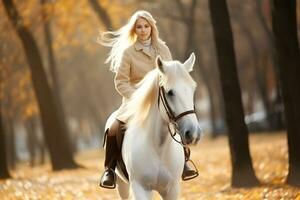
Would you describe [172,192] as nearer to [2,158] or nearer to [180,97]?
[180,97]

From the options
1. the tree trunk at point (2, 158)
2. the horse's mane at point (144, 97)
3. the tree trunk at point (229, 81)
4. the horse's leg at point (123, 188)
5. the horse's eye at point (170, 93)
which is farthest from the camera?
the tree trunk at point (2, 158)

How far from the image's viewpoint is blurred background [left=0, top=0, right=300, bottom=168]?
31.5 meters

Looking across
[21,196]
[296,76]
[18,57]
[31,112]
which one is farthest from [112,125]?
[31,112]

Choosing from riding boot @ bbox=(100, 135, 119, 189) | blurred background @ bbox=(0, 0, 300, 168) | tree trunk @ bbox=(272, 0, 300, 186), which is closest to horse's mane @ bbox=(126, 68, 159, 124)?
riding boot @ bbox=(100, 135, 119, 189)

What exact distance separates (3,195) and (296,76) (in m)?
7.40

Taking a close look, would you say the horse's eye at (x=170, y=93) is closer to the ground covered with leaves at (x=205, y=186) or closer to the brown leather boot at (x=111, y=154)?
the brown leather boot at (x=111, y=154)

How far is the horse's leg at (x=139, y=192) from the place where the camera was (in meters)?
7.70

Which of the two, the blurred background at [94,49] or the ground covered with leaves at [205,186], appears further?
the blurred background at [94,49]

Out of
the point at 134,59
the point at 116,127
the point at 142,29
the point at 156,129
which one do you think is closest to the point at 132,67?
the point at 134,59

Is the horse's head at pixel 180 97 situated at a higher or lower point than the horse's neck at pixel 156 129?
higher

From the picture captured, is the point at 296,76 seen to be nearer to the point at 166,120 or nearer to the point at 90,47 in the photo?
the point at 166,120

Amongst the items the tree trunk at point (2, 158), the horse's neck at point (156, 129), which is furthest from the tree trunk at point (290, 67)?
the tree trunk at point (2, 158)

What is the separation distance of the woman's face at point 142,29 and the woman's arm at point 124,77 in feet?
0.86

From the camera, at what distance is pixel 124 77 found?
27.8 ft
